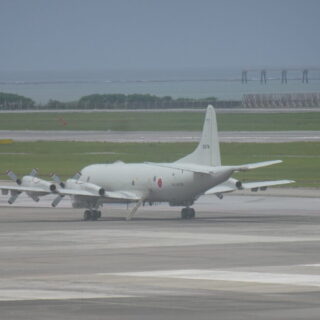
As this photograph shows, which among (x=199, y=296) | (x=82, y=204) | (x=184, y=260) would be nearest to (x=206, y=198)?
(x=82, y=204)

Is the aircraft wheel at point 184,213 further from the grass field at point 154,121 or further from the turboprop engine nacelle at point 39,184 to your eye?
the grass field at point 154,121

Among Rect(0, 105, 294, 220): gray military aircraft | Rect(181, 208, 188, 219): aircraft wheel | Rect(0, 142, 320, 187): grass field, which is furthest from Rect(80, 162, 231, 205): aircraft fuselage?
Rect(0, 142, 320, 187): grass field

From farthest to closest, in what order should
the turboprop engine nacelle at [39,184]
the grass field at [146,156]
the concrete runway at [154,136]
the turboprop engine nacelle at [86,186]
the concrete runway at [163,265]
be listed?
the concrete runway at [154,136] < the grass field at [146,156] < the turboprop engine nacelle at [86,186] < the turboprop engine nacelle at [39,184] < the concrete runway at [163,265]

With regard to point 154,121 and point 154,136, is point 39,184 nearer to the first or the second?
point 154,136

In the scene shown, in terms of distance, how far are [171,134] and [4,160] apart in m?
36.1

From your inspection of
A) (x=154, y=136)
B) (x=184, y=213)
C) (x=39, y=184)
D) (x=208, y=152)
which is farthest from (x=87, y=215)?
(x=154, y=136)

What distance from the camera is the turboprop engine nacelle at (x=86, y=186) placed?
5356 cm

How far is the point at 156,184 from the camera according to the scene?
53.2m

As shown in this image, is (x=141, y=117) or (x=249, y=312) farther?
(x=141, y=117)

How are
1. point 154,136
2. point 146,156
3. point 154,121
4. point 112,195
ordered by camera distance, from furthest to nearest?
1. point 154,121
2. point 154,136
3. point 146,156
4. point 112,195

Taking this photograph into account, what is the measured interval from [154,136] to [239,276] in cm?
9430

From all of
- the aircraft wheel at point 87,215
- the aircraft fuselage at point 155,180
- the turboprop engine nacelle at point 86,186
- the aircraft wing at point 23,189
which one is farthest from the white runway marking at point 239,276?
the turboprop engine nacelle at point 86,186

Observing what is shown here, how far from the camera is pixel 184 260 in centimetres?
3475

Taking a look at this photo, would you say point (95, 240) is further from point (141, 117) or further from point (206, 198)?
point (141, 117)
